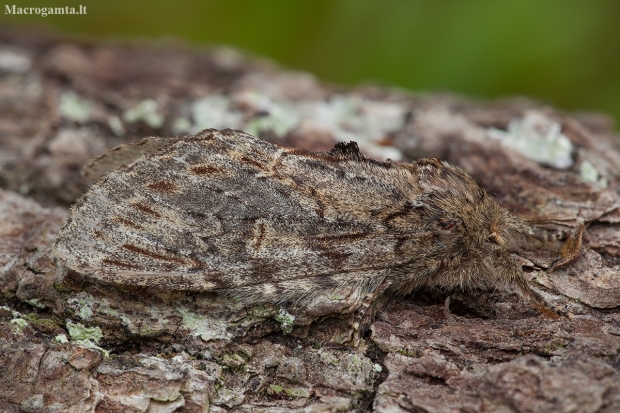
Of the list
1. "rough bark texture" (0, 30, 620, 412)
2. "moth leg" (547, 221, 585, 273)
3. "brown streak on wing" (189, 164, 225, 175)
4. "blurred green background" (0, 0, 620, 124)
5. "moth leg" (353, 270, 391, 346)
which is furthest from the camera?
"blurred green background" (0, 0, 620, 124)

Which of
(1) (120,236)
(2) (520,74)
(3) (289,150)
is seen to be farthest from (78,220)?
(2) (520,74)

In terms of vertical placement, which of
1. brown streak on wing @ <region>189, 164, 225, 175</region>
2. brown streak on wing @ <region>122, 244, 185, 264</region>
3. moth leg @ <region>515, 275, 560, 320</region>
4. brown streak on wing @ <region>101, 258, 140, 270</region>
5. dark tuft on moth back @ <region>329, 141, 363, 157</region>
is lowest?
brown streak on wing @ <region>101, 258, 140, 270</region>

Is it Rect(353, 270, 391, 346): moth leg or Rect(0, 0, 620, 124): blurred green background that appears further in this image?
Rect(0, 0, 620, 124): blurred green background

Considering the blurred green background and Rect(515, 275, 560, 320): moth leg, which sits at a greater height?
the blurred green background

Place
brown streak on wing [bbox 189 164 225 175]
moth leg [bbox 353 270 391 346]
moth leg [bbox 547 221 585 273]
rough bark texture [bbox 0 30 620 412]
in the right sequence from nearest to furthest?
rough bark texture [bbox 0 30 620 412], moth leg [bbox 353 270 391 346], brown streak on wing [bbox 189 164 225 175], moth leg [bbox 547 221 585 273]

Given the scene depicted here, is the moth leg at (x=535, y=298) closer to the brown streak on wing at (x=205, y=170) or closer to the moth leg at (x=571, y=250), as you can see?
the moth leg at (x=571, y=250)

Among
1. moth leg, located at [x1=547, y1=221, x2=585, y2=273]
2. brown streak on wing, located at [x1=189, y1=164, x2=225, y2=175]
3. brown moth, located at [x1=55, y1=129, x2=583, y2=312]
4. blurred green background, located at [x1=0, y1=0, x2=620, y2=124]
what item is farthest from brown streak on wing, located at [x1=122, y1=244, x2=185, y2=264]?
blurred green background, located at [x1=0, y1=0, x2=620, y2=124]

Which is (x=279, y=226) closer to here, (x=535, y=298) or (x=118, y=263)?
(x=118, y=263)

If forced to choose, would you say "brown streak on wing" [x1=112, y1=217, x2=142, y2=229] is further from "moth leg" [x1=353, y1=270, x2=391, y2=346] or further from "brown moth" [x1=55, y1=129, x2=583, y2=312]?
"moth leg" [x1=353, y1=270, x2=391, y2=346]
